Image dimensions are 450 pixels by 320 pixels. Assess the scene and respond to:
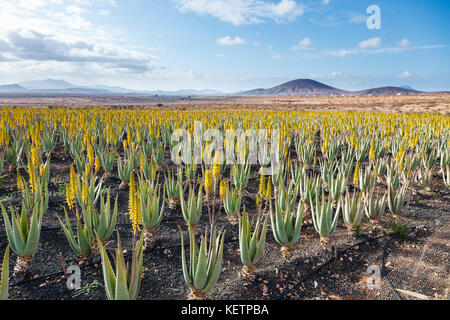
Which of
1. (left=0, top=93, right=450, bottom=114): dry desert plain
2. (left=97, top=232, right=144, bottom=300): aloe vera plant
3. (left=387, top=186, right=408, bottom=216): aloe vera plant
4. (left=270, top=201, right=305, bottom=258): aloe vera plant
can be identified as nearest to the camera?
(left=97, top=232, right=144, bottom=300): aloe vera plant

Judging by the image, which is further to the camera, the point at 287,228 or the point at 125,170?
the point at 125,170

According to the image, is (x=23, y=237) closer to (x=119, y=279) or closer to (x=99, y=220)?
(x=99, y=220)

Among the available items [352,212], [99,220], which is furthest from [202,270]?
[352,212]

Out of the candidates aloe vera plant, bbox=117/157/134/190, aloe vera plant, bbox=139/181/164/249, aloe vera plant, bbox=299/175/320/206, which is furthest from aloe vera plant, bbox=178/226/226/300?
aloe vera plant, bbox=117/157/134/190

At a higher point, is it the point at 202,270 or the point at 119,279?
the point at 119,279

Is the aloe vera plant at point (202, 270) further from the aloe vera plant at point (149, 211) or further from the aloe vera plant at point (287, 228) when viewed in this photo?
the aloe vera plant at point (149, 211)

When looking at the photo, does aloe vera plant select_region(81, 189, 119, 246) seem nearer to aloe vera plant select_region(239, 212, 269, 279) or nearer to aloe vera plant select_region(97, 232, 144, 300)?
aloe vera plant select_region(97, 232, 144, 300)

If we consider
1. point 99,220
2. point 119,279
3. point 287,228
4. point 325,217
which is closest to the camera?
point 119,279

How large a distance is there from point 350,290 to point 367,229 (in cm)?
133

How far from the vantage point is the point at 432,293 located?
240cm

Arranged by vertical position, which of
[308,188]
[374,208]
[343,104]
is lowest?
[374,208]

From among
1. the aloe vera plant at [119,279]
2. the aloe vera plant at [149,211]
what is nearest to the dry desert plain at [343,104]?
the aloe vera plant at [149,211]
